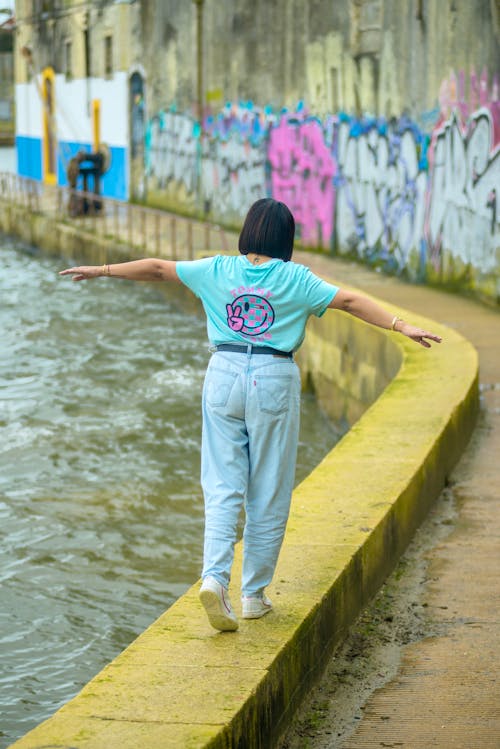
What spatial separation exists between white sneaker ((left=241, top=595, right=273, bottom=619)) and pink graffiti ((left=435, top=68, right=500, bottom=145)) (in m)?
9.56

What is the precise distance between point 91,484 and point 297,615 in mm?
6267

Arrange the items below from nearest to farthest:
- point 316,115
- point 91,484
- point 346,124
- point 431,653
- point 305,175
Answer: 1. point 431,653
2. point 91,484
3. point 346,124
4. point 316,115
5. point 305,175

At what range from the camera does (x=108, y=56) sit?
98.0ft

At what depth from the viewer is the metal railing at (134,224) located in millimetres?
19719

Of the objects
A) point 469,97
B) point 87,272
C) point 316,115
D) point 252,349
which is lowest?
point 252,349

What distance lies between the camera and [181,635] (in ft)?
13.6

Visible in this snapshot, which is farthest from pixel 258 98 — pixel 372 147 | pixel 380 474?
pixel 380 474

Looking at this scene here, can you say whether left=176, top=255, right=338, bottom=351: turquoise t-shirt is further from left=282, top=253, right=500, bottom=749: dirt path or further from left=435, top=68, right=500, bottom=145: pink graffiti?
left=435, top=68, right=500, bottom=145: pink graffiti

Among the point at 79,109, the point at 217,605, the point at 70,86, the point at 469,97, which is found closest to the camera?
the point at 217,605

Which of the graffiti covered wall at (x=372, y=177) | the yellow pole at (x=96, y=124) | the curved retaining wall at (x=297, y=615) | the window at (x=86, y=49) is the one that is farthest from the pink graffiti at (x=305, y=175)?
the window at (x=86, y=49)

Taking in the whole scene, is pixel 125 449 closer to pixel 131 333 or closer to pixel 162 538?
pixel 162 538

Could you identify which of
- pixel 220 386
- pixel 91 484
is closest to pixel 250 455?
pixel 220 386

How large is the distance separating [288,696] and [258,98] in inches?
747

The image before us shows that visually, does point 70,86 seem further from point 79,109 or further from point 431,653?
point 431,653
